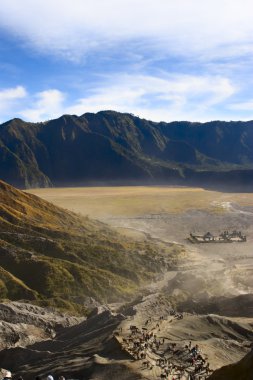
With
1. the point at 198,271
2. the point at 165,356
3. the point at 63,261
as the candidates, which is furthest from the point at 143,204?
the point at 165,356

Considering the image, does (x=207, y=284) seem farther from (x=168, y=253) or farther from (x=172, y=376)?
(x=172, y=376)

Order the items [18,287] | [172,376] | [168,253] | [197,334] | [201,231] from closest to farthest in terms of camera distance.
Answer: [172,376]
[197,334]
[18,287]
[168,253]
[201,231]

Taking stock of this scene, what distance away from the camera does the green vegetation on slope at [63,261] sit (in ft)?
167

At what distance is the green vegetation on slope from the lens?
50975 mm

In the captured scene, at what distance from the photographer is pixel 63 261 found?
187 feet

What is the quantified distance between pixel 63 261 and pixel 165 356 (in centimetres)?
2961

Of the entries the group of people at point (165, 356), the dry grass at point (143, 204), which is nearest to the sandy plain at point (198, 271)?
the dry grass at point (143, 204)

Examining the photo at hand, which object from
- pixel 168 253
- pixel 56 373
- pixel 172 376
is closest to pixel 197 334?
pixel 172 376

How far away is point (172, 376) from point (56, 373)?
21.6ft

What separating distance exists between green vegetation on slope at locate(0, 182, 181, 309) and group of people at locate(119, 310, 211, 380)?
18.1 meters

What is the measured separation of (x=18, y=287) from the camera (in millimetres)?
49625

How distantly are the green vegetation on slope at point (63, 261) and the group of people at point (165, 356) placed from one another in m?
18.1

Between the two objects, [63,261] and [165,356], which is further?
[63,261]

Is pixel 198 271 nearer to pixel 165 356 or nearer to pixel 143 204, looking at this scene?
pixel 165 356
